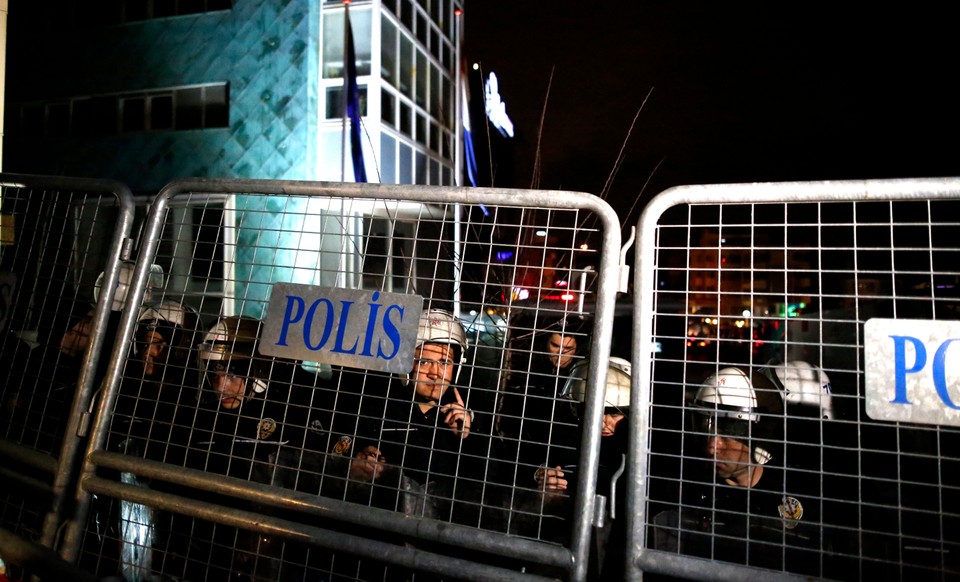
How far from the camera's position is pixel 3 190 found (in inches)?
125

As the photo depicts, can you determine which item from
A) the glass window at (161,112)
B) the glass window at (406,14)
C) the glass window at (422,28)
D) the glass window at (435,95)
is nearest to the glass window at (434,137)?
the glass window at (435,95)

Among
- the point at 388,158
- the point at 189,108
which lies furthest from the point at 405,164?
the point at 189,108

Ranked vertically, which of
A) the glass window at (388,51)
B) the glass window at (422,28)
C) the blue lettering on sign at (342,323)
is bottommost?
the blue lettering on sign at (342,323)

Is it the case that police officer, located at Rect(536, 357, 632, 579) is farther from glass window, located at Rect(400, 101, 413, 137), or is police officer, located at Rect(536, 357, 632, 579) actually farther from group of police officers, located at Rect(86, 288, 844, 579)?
glass window, located at Rect(400, 101, 413, 137)

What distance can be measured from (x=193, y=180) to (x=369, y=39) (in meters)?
11.2

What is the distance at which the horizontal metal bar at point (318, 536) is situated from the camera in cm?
175

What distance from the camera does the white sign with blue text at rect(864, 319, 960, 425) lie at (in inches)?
62.5

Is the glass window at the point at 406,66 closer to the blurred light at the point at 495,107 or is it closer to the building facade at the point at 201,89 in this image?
the building facade at the point at 201,89

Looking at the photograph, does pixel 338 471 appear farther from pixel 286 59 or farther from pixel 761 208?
pixel 286 59

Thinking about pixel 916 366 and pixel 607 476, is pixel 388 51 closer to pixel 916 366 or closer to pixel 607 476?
pixel 607 476

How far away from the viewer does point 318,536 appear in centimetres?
187

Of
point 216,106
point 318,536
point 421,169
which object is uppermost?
point 421,169

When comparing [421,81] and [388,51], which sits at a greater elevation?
[421,81]

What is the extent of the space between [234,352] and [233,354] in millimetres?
137
